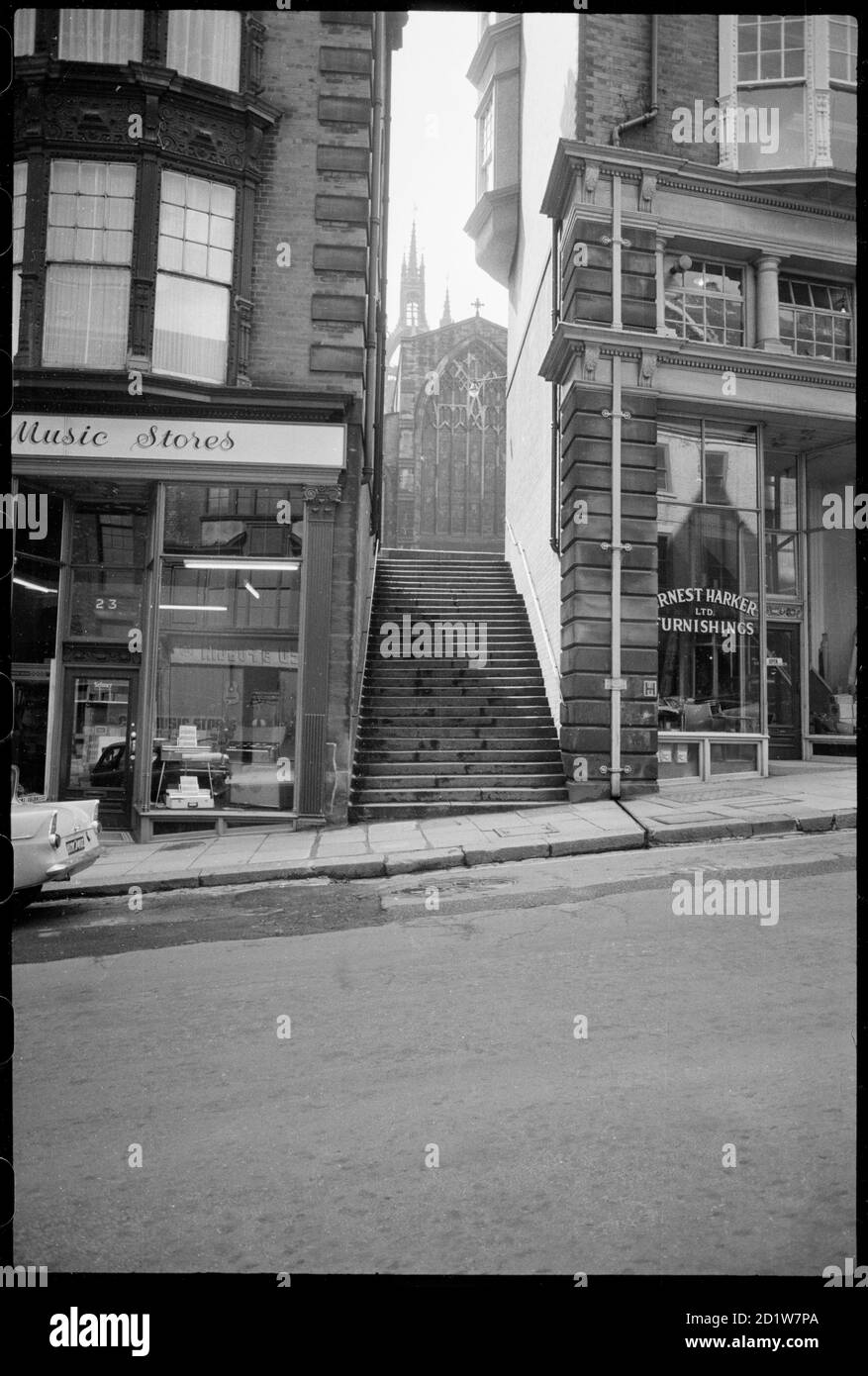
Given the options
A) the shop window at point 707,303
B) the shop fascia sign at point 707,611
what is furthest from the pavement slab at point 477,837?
the shop window at point 707,303

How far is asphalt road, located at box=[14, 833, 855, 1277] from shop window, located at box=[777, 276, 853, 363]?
10.4 meters

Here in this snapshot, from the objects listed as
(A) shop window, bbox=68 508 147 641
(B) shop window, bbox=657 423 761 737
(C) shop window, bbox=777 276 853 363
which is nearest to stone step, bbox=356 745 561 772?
(B) shop window, bbox=657 423 761 737

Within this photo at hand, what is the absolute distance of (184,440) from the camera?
39.8 feet

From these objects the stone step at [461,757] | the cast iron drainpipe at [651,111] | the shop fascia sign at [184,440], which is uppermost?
the cast iron drainpipe at [651,111]

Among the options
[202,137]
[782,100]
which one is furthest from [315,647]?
[782,100]

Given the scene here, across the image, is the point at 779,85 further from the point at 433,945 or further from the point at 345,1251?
the point at 345,1251

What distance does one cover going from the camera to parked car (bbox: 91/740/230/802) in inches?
484

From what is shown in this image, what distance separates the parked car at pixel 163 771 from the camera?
484 inches

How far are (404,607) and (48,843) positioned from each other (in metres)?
11.2

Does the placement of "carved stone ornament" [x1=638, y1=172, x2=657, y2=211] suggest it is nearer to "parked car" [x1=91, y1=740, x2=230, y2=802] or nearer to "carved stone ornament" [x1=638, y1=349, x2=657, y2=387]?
"carved stone ornament" [x1=638, y1=349, x2=657, y2=387]

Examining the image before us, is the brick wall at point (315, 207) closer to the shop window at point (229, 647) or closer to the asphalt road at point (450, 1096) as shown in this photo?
the shop window at point (229, 647)

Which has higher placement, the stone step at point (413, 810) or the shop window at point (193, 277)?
the shop window at point (193, 277)

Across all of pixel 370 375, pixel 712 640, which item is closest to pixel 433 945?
pixel 712 640

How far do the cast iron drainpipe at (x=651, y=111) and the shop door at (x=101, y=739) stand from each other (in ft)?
33.1
